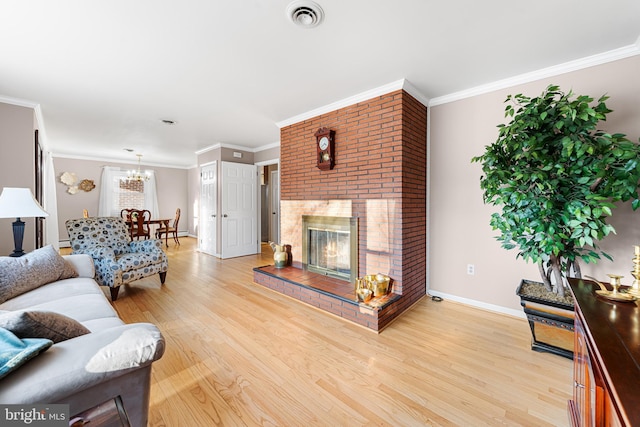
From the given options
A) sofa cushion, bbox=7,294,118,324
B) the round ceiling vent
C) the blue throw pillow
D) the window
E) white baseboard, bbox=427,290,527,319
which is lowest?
white baseboard, bbox=427,290,527,319

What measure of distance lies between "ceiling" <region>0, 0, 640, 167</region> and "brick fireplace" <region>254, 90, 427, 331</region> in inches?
12.0

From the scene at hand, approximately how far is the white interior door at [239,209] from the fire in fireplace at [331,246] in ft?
7.68

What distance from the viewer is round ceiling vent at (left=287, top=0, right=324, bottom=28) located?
5.31 feet

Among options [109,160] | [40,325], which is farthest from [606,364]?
[109,160]

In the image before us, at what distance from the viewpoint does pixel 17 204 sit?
2252mm

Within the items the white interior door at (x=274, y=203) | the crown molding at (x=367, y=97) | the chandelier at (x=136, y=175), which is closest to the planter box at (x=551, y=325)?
the crown molding at (x=367, y=97)

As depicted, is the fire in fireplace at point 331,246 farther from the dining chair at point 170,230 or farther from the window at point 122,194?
the window at point 122,194

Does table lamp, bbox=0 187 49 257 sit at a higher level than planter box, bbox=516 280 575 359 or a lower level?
higher

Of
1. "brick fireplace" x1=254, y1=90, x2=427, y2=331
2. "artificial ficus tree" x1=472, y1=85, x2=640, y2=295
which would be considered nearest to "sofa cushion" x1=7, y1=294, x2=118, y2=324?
"brick fireplace" x1=254, y1=90, x2=427, y2=331

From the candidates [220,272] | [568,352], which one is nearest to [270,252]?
[220,272]

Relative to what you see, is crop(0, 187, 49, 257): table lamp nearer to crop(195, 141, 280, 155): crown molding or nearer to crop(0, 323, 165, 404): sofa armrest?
crop(0, 323, 165, 404): sofa armrest

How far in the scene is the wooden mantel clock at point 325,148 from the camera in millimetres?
3166

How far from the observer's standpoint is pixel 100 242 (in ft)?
11.0

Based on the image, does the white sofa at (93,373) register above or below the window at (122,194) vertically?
below
